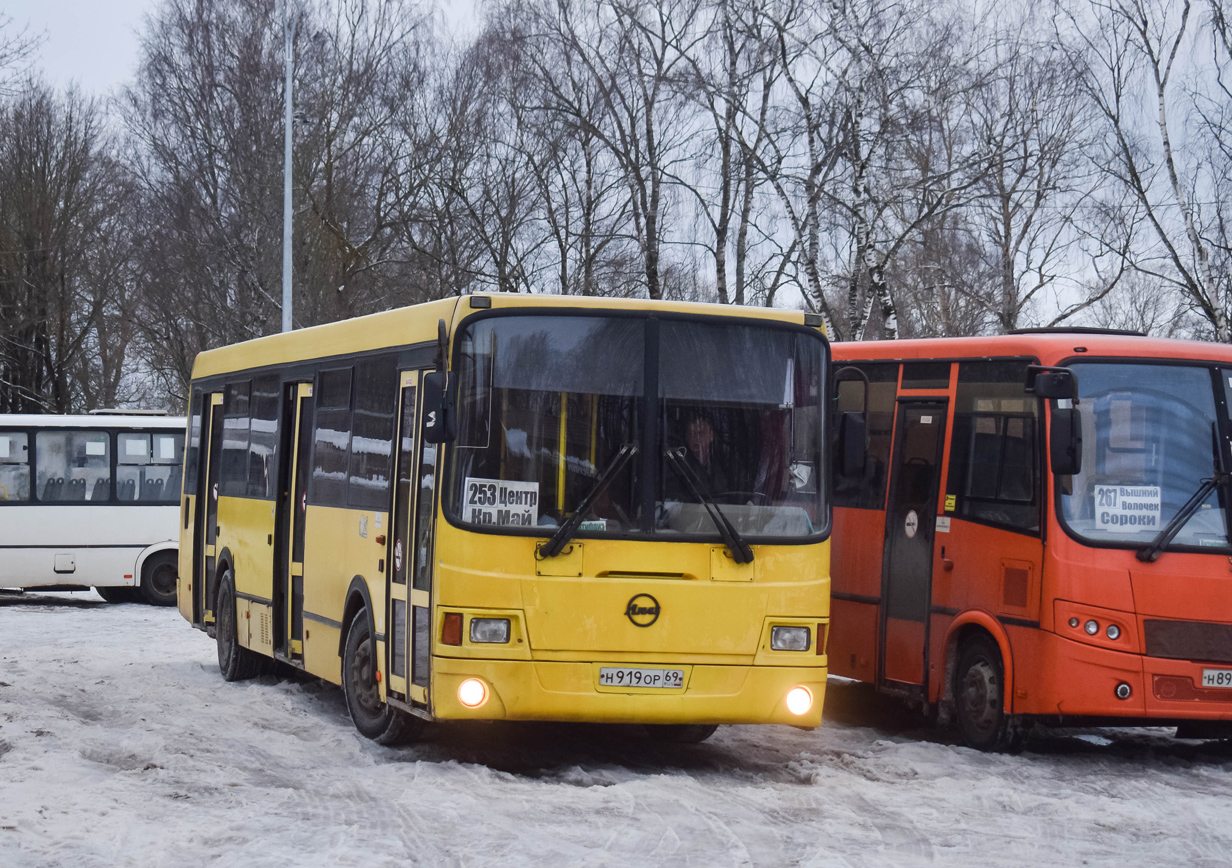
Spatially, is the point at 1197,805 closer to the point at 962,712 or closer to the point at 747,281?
the point at 962,712

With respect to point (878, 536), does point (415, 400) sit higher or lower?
higher

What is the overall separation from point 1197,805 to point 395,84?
103 feet

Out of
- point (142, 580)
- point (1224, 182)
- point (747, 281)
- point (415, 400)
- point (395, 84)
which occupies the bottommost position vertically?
point (142, 580)

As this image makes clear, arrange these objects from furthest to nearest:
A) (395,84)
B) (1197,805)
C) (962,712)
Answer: (395,84)
(962,712)
(1197,805)

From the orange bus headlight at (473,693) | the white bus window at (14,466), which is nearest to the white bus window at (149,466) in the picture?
the white bus window at (14,466)

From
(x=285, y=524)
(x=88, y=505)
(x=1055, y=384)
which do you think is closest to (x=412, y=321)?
(x=285, y=524)

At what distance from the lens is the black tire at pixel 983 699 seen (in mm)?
11164

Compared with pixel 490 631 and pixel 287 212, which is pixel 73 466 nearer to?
pixel 287 212

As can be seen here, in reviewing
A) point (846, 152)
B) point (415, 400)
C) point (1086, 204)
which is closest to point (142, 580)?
point (846, 152)

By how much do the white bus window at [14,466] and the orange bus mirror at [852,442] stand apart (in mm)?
15916

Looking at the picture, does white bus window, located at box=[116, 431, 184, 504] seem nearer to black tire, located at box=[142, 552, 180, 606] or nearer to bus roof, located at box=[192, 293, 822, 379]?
black tire, located at box=[142, 552, 180, 606]

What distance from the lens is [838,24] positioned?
26.8m

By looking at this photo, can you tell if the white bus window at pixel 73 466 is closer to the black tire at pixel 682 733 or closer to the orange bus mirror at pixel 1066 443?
the black tire at pixel 682 733

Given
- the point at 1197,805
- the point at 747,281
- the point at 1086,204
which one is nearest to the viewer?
the point at 1197,805
